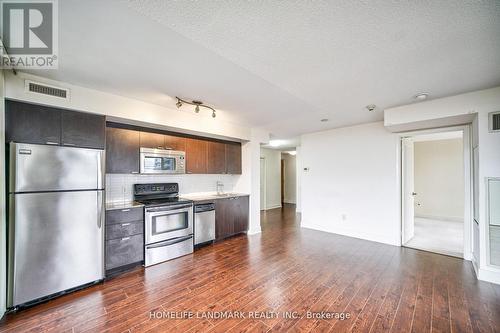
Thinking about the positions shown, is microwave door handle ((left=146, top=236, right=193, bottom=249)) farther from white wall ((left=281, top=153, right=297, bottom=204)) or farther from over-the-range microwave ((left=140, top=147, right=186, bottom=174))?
white wall ((left=281, top=153, right=297, bottom=204))

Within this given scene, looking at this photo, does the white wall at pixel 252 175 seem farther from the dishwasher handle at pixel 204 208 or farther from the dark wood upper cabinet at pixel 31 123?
the dark wood upper cabinet at pixel 31 123

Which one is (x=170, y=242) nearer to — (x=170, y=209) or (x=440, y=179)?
(x=170, y=209)

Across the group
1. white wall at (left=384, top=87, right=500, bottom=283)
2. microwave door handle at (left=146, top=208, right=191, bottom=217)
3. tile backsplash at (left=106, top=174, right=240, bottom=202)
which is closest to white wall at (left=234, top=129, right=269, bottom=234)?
tile backsplash at (left=106, top=174, right=240, bottom=202)

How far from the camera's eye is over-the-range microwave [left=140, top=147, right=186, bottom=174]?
348cm

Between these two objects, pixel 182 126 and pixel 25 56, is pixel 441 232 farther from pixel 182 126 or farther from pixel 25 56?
pixel 25 56

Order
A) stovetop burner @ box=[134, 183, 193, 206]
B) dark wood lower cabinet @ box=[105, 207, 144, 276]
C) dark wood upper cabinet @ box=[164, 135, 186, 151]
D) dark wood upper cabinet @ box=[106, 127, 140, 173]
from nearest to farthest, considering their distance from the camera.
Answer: dark wood lower cabinet @ box=[105, 207, 144, 276]
dark wood upper cabinet @ box=[106, 127, 140, 173]
stovetop burner @ box=[134, 183, 193, 206]
dark wood upper cabinet @ box=[164, 135, 186, 151]

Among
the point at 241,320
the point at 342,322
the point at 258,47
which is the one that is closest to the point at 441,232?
the point at 342,322

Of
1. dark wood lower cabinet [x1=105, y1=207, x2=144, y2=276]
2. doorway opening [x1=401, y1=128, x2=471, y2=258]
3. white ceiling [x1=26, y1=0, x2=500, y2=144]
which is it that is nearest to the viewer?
white ceiling [x1=26, y1=0, x2=500, y2=144]

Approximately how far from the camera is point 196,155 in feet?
13.9

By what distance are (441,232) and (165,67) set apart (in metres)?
6.79

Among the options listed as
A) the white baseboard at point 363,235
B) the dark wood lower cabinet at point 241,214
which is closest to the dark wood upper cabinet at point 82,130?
the dark wood lower cabinet at point 241,214

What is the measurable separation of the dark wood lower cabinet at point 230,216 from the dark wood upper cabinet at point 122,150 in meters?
1.75

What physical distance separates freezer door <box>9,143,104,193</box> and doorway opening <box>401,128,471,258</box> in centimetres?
552

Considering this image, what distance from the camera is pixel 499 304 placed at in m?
2.27
